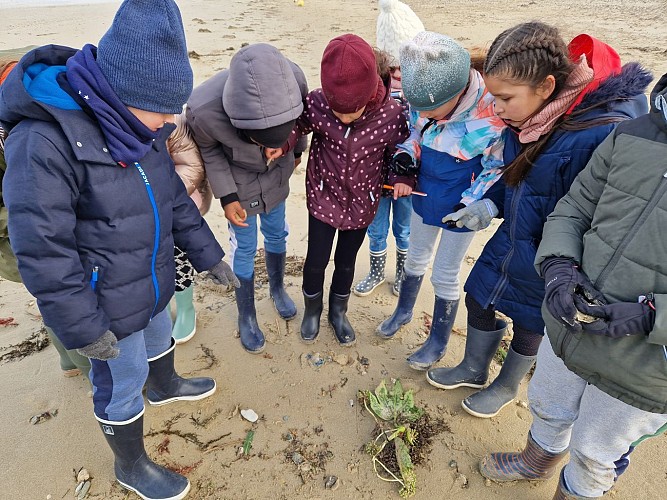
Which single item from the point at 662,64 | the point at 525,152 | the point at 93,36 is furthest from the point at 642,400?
the point at 93,36

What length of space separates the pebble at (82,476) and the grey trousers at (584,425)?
2.09m

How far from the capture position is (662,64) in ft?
25.6

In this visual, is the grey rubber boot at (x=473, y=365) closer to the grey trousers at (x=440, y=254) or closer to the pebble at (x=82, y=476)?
the grey trousers at (x=440, y=254)

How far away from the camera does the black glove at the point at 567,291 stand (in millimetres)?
1510

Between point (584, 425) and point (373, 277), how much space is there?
2102 millimetres

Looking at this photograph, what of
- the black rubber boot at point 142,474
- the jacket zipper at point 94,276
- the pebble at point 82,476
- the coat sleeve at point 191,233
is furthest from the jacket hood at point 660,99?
the pebble at point 82,476

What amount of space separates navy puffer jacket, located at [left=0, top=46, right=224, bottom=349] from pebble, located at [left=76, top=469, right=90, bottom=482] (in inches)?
37.1

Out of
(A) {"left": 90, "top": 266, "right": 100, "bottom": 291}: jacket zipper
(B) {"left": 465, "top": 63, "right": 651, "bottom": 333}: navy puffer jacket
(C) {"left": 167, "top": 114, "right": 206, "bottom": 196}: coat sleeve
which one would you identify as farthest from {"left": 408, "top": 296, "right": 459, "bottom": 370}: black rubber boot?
(A) {"left": 90, "top": 266, "right": 100, "bottom": 291}: jacket zipper

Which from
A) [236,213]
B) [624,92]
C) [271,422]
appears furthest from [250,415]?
[624,92]

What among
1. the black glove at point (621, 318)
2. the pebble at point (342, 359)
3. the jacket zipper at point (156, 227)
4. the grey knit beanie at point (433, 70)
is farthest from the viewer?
the pebble at point (342, 359)

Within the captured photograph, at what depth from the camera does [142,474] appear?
88.5 inches

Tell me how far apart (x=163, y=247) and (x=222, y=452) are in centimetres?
115

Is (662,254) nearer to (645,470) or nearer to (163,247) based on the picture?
(645,470)

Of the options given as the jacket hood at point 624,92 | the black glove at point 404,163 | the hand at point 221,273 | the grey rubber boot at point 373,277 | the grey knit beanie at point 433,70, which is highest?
the jacket hood at point 624,92
